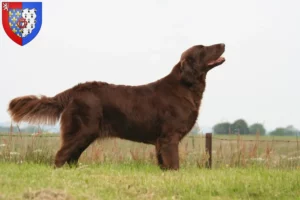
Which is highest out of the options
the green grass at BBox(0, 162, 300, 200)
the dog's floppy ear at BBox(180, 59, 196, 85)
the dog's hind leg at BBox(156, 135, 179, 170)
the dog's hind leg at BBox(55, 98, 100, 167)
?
the dog's floppy ear at BBox(180, 59, 196, 85)

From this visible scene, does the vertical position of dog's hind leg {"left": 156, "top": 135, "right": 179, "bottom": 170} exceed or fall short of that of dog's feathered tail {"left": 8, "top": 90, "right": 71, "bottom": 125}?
it falls short

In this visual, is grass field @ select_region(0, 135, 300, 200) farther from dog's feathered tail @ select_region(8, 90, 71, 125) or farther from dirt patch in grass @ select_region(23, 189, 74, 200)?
dog's feathered tail @ select_region(8, 90, 71, 125)

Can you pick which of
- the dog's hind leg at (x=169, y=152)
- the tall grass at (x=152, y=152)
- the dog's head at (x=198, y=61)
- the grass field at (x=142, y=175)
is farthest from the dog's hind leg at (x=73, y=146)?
the dog's head at (x=198, y=61)

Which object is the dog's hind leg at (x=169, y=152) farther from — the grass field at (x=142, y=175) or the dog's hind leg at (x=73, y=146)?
the dog's hind leg at (x=73, y=146)

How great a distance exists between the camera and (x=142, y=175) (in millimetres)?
8016

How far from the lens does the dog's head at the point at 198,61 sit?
9086mm

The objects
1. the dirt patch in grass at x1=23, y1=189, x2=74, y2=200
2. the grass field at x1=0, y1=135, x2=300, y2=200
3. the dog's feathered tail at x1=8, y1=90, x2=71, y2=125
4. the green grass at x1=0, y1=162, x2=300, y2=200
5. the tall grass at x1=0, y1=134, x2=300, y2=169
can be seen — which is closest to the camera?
the dirt patch in grass at x1=23, y1=189, x2=74, y2=200

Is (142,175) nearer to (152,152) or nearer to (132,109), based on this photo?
(132,109)

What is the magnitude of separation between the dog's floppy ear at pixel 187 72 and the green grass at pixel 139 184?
1.61 meters

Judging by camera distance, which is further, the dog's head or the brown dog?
the dog's head

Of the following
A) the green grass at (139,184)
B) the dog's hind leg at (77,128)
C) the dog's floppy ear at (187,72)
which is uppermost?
the dog's floppy ear at (187,72)

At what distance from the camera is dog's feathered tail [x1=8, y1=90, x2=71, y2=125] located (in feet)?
29.3

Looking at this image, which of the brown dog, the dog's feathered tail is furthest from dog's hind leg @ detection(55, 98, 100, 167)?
the dog's feathered tail

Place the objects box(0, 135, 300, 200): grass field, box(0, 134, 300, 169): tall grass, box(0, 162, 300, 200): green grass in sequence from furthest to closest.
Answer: box(0, 134, 300, 169): tall grass, box(0, 135, 300, 200): grass field, box(0, 162, 300, 200): green grass
